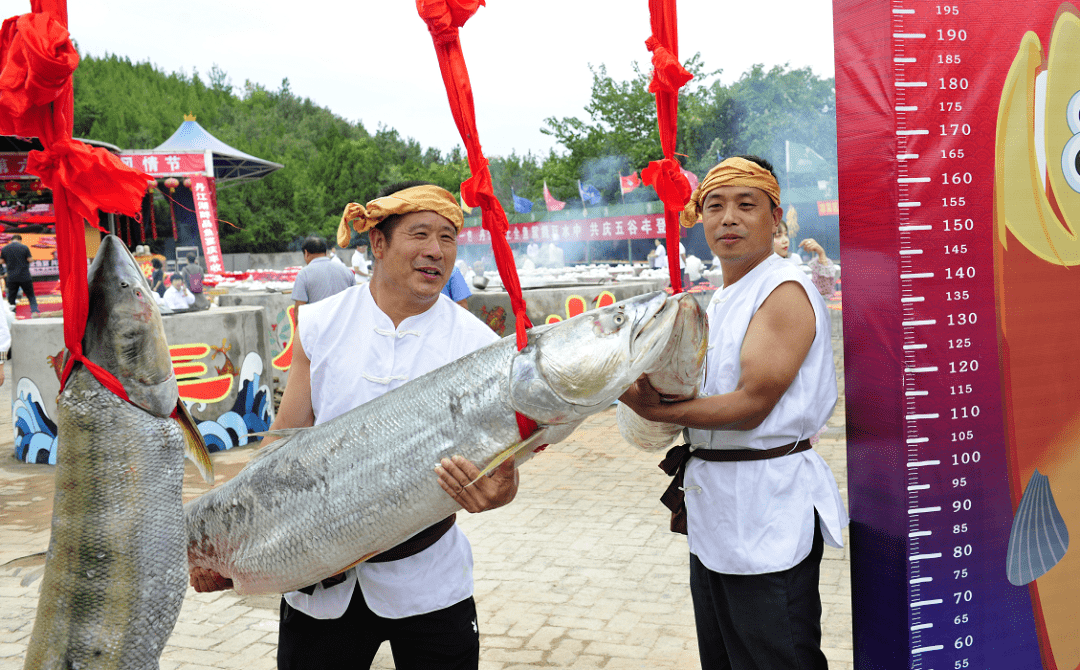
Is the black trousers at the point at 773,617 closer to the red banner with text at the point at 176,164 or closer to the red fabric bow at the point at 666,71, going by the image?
the red fabric bow at the point at 666,71

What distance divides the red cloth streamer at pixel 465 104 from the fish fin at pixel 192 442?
749 mm

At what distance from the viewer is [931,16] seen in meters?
2.20

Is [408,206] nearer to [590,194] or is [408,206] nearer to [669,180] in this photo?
[669,180]

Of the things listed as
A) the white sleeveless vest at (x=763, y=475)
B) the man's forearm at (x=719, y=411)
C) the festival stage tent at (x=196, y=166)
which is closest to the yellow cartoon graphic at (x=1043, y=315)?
the white sleeveless vest at (x=763, y=475)

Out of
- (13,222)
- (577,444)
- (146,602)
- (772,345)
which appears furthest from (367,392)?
(13,222)

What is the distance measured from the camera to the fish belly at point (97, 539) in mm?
1661

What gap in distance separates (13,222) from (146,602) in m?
35.0

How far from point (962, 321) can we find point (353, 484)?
5.84 feet

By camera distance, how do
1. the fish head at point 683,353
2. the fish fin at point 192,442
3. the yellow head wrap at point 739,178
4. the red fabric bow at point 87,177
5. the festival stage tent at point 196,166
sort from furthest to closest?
the festival stage tent at point 196,166, the yellow head wrap at point 739,178, the fish head at point 683,353, the fish fin at point 192,442, the red fabric bow at point 87,177

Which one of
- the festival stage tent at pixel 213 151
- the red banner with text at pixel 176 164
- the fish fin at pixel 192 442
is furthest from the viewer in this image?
the festival stage tent at pixel 213 151

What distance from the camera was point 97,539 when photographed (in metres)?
1.67

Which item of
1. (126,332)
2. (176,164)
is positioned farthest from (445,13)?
(176,164)

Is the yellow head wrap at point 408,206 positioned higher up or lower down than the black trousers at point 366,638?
higher up

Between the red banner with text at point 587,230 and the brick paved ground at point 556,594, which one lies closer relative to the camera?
the brick paved ground at point 556,594
